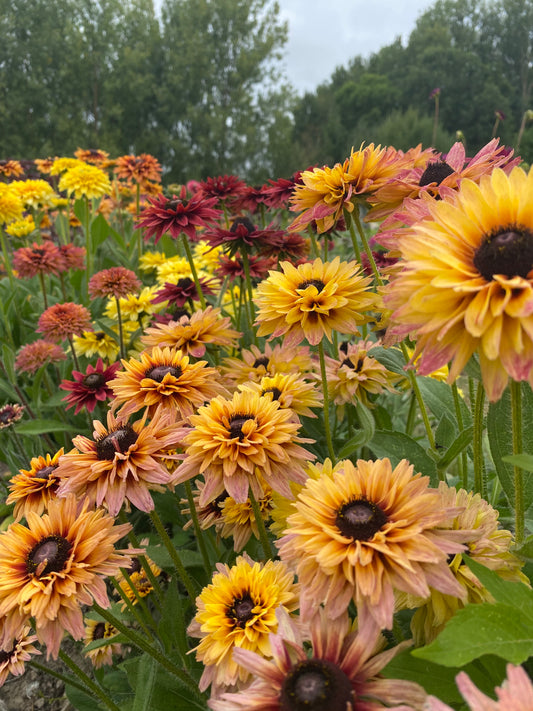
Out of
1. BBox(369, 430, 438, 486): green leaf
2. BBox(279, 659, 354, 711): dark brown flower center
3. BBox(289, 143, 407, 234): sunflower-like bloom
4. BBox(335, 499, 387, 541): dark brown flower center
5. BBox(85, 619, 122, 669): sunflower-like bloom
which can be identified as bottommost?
BBox(85, 619, 122, 669): sunflower-like bloom

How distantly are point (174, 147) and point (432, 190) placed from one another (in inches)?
809

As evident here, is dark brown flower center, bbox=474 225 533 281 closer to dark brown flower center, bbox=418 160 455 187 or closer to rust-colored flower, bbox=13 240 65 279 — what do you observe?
dark brown flower center, bbox=418 160 455 187

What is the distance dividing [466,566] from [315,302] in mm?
560

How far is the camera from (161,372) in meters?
1.14

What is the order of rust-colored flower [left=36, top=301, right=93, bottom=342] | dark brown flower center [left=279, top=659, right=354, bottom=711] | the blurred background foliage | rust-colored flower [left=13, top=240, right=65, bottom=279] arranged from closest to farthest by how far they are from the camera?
1. dark brown flower center [left=279, top=659, right=354, bottom=711]
2. rust-colored flower [left=36, top=301, right=93, bottom=342]
3. rust-colored flower [left=13, top=240, right=65, bottom=279]
4. the blurred background foliage

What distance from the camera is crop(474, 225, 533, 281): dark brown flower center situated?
56 cm

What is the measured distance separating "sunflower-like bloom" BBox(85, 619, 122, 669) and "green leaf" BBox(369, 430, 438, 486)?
0.90m

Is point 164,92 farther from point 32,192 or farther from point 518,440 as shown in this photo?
point 518,440

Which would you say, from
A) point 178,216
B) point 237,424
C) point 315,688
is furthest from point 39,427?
point 315,688

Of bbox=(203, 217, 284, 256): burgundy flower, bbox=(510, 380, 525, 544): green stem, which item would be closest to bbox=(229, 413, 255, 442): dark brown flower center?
bbox=(510, 380, 525, 544): green stem

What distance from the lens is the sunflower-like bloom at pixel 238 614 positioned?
29.3 inches

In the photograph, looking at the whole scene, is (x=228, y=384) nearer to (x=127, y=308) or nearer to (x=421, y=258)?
(x=421, y=258)

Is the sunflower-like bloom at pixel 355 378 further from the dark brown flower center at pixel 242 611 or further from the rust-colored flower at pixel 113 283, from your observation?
→ the rust-colored flower at pixel 113 283

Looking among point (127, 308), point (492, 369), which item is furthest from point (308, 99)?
point (492, 369)
